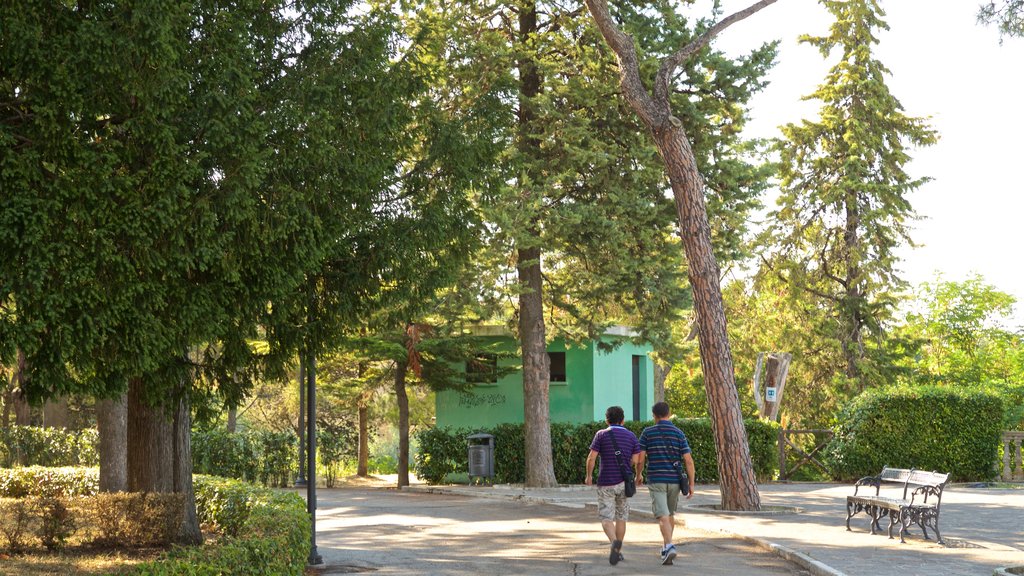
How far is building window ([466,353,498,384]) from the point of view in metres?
32.0

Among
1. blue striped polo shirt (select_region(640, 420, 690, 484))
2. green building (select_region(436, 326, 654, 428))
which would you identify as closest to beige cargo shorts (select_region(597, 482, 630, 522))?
blue striped polo shirt (select_region(640, 420, 690, 484))

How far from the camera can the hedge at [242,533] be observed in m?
8.66

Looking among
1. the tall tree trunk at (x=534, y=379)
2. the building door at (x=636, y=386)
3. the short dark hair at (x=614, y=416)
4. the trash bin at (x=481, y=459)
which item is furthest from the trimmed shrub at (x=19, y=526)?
the building door at (x=636, y=386)

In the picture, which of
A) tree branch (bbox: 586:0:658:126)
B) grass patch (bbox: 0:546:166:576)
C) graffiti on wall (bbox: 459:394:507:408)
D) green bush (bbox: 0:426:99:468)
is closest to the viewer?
grass patch (bbox: 0:546:166:576)

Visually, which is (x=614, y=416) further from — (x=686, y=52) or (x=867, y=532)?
(x=686, y=52)

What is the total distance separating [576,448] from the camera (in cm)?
2830

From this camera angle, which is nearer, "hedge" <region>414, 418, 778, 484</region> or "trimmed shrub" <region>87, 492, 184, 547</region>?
"trimmed shrub" <region>87, 492, 184, 547</region>

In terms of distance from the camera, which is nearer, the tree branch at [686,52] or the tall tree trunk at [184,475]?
the tall tree trunk at [184,475]

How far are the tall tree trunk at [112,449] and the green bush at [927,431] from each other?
56.1ft

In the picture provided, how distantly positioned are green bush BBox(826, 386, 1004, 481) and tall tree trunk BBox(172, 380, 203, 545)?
18626 mm

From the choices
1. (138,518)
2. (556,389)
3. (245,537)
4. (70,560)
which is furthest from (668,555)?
(556,389)

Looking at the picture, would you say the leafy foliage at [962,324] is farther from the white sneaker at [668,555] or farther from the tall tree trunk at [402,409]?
the white sneaker at [668,555]

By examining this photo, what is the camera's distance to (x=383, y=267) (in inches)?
465

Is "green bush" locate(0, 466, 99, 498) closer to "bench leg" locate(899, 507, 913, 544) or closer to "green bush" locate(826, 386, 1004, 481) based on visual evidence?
"bench leg" locate(899, 507, 913, 544)
